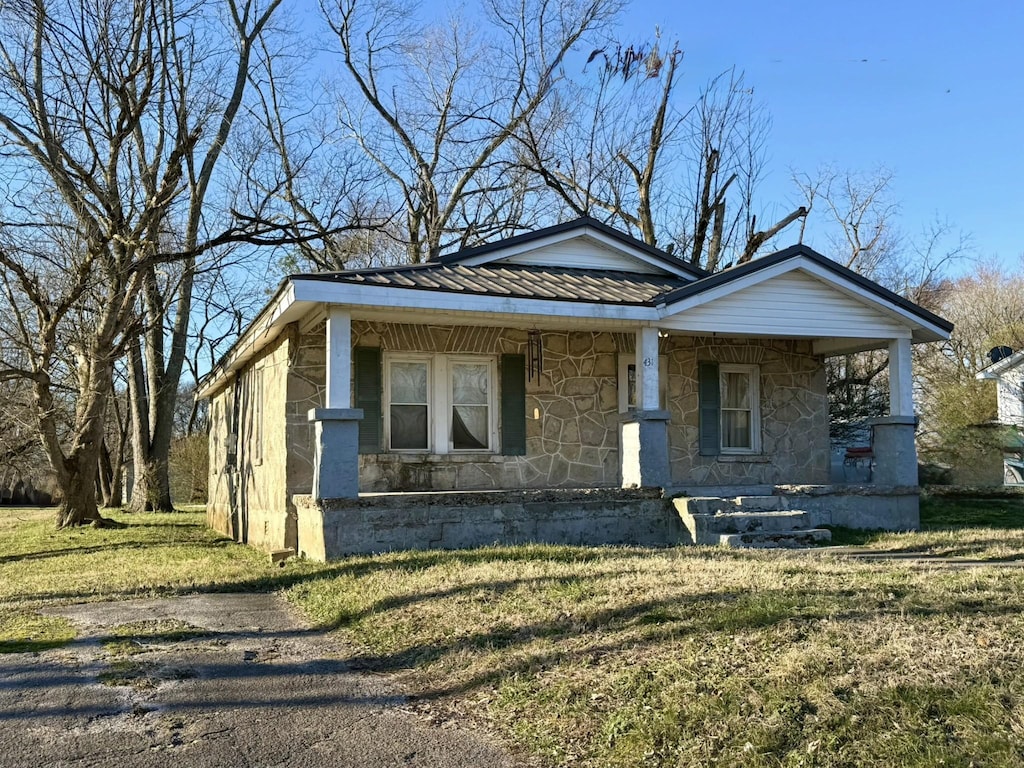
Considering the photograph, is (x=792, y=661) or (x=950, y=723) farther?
(x=792, y=661)

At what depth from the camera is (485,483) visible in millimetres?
12555

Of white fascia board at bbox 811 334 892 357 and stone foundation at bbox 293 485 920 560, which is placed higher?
white fascia board at bbox 811 334 892 357

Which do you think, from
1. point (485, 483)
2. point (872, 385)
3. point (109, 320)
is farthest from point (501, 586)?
point (872, 385)

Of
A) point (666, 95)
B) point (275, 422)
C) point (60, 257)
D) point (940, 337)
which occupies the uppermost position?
point (666, 95)

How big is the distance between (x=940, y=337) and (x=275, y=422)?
9.46 meters

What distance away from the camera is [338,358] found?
10156 mm

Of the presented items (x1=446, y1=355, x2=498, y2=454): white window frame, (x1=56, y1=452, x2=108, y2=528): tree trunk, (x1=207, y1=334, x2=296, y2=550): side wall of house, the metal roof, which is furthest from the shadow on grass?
the metal roof

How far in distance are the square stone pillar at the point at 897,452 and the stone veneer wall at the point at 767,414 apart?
5.92 feet

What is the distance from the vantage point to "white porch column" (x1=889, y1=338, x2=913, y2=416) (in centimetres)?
1275

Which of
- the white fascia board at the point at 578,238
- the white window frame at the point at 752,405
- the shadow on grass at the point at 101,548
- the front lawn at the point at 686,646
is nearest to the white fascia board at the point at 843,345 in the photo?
the white window frame at the point at 752,405

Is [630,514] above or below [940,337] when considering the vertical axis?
below

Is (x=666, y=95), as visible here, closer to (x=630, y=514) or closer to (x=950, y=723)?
(x=630, y=514)

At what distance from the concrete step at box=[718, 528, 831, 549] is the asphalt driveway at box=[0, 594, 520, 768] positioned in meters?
5.07

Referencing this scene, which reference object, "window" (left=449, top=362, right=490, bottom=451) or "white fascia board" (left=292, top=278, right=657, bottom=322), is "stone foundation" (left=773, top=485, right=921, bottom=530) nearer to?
"white fascia board" (left=292, top=278, right=657, bottom=322)
